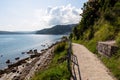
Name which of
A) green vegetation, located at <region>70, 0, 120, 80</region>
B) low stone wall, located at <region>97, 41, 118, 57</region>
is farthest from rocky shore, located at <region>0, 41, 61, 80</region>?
low stone wall, located at <region>97, 41, 118, 57</region>

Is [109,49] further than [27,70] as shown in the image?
No

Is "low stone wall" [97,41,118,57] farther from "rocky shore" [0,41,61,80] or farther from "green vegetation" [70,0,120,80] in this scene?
"rocky shore" [0,41,61,80]

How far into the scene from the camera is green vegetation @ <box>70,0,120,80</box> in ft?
62.8

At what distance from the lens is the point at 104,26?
34.7 meters

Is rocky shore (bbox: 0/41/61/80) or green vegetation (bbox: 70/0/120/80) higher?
green vegetation (bbox: 70/0/120/80)

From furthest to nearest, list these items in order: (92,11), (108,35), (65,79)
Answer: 1. (92,11)
2. (108,35)
3. (65,79)

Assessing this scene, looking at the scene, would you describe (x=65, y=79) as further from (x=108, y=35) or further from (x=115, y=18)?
(x=115, y=18)

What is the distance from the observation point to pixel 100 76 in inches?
Answer: 601

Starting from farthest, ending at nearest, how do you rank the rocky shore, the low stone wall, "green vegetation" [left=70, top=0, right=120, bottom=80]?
the rocky shore → the low stone wall → "green vegetation" [left=70, top=0, right=120, bottom=80]

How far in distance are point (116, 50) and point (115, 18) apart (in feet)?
44.3

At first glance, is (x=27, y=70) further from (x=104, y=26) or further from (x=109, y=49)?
(x=109, y=49)

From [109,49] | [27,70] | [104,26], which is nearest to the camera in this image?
[109,49]

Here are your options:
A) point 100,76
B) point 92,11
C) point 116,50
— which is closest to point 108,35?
point 116,50

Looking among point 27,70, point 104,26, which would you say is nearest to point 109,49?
point 104,26
